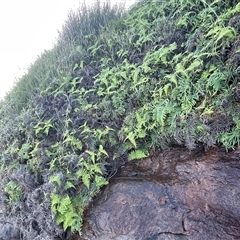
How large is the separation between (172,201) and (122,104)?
Result: 1.64 metres

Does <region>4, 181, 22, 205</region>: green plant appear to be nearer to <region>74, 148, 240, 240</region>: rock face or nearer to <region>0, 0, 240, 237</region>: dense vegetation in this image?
<region>0, 0, 240, 237</region>: dense vegetation

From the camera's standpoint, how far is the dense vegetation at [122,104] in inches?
135

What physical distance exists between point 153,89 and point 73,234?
2.29 meters

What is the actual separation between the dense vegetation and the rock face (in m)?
0.16

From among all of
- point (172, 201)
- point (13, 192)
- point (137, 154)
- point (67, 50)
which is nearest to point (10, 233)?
point (13, 192)

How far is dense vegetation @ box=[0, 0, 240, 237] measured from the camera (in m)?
3.44

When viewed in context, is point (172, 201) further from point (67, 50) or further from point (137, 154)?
point (67, 50)

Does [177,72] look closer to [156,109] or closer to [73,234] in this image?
[156,109]

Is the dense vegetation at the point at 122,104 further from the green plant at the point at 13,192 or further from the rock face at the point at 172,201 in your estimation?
the rock face at the point at 172,201

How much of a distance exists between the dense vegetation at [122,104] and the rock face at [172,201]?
0.16 metres

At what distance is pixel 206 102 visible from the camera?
3420mm

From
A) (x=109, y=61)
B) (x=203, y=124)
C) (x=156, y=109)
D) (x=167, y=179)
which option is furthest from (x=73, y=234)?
(x=109, y=61)

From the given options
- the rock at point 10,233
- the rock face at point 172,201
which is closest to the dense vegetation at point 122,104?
the rock face at point 172,201

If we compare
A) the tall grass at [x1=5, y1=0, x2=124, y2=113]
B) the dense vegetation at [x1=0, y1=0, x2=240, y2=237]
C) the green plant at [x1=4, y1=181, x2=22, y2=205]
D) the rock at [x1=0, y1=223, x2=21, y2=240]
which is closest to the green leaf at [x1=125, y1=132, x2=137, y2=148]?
the dense vegetation at [x1=0, y1=0, x2=240, y2=237]
